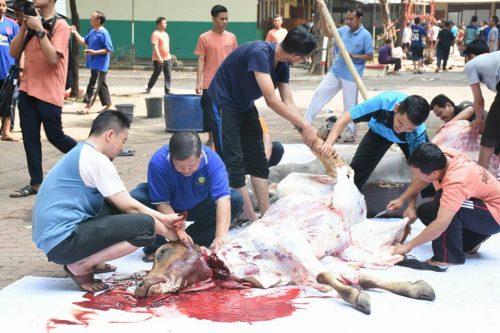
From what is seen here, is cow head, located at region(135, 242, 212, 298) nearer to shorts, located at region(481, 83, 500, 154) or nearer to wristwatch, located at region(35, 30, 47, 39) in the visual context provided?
wristwatch, located at region(35, 30, 47, 39)

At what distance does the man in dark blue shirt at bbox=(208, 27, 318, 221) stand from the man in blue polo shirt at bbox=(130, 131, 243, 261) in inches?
21.3

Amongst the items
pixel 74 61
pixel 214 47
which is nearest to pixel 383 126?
pixel 214 47

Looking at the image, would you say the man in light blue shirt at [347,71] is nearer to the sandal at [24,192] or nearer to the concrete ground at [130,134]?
the concrete ground at [130,134]

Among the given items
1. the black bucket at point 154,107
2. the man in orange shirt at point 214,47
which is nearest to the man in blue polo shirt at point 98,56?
the black bucket at point 154,107

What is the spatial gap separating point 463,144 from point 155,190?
10.0ft

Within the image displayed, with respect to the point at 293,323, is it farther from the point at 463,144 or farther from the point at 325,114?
the point at 325,114

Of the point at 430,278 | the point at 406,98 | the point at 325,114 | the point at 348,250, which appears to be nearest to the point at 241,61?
the point at 406,98

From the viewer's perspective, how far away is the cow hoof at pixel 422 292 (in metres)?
3.45

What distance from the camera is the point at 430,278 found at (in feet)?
12.7

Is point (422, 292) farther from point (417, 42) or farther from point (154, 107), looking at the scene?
point (417, 42)

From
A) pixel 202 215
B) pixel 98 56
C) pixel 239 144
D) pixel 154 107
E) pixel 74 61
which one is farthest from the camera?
pixel 74 61

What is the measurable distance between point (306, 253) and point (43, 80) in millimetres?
3085

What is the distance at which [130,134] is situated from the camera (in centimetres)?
960

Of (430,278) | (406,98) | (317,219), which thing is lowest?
(430,278)
